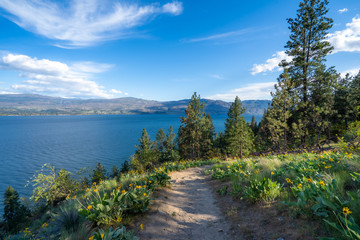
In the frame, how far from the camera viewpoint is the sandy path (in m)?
3.83

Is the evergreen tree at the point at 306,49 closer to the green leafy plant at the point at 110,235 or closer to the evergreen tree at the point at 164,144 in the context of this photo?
the green leafy plant at the point at 110,235

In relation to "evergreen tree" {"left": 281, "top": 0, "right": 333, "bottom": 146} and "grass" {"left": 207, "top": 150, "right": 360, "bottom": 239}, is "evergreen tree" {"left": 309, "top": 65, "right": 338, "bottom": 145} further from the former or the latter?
"grass" {"left": 207, "top": 150, "right": 360, "bottom": 239}

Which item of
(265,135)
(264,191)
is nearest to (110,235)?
(264,191)

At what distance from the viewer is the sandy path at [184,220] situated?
3.83 m

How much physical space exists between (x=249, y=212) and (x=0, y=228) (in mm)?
37301

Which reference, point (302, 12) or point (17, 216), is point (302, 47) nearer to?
point (302, 12)

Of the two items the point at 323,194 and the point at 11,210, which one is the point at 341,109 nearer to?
the point at 323,194

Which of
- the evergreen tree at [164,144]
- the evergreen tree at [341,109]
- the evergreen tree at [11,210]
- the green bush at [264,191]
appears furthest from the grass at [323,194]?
the evergreen tree at [164,144]

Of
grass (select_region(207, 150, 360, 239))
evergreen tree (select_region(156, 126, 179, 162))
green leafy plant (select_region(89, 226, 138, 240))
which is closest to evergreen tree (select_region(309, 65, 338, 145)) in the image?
grass (select_region(207, 150, 360, 239))

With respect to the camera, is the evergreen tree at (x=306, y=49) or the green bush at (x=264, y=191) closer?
the green bush at (x=264, y=191)

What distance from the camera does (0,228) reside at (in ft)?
74.8

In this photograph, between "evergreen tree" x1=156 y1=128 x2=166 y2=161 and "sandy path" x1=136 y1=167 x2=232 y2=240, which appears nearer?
"sandy path" x1=136 y1=167 x2=232 y2=240

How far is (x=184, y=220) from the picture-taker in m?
4.60

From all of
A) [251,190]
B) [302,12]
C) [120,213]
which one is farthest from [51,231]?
[302,12]
